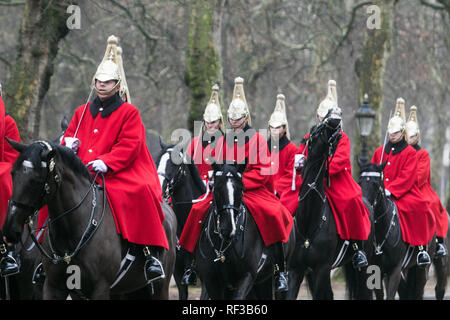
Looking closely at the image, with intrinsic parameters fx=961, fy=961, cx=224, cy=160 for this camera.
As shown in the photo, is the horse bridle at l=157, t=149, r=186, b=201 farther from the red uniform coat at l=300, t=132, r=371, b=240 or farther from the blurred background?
the blurred background

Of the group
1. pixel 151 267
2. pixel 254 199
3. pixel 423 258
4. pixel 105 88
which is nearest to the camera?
pixel 151 267

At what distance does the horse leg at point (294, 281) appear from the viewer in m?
11.7

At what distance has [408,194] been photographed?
1434 cm

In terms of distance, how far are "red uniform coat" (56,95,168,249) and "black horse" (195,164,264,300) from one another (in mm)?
865

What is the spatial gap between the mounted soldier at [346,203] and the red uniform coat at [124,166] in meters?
3.75

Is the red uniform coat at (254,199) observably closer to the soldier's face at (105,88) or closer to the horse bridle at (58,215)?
the soldier's face at (105,88)

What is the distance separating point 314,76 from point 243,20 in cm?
403

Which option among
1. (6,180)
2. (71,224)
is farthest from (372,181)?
(71,224)

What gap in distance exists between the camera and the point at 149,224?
8617 mm

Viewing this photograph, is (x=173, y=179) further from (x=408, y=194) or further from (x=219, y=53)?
(x=219, y=53)

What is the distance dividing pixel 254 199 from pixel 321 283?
1.99 meters

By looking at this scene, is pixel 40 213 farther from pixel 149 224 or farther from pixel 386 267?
pixel 386 267

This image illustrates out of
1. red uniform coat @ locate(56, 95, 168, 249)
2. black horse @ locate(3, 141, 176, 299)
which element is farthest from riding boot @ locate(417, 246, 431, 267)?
black horse @ locate(3, 141, 176, 299)
